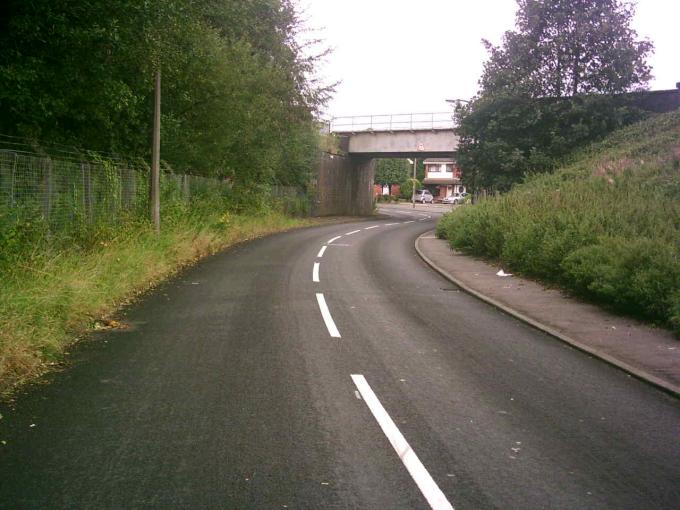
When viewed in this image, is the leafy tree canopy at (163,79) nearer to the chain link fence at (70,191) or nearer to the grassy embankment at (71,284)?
the chain link fence at (70,191)

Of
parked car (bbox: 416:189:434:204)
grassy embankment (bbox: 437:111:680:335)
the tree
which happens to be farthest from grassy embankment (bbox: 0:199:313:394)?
parked car (bbox: 416:189:434:204)

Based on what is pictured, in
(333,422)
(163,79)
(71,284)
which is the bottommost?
(333,422)

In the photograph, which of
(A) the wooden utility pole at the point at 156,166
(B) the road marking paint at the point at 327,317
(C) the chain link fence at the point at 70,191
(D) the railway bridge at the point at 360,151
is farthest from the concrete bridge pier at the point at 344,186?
(B) the road marking paint at the point at 327,317

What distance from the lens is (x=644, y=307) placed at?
9773 mm

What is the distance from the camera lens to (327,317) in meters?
9.95

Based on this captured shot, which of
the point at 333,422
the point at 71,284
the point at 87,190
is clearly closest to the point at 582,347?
the point at 333,422

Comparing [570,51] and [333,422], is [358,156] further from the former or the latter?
[333,422]

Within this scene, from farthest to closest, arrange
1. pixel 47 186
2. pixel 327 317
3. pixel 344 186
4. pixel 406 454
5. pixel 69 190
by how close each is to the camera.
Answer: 1. pixel 344 186
2. pixel 69 190
3. pixel 47 186
4. pixel 327 317
5. pixel 406 454

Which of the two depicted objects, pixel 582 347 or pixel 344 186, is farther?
pixel 344 186

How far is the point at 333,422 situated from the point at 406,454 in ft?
2.75

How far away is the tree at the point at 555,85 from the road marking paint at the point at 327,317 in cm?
1883

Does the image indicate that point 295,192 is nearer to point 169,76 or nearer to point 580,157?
point 580,157

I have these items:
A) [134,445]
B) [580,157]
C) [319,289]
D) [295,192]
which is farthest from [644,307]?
[295,192]

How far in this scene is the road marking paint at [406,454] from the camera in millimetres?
3959
